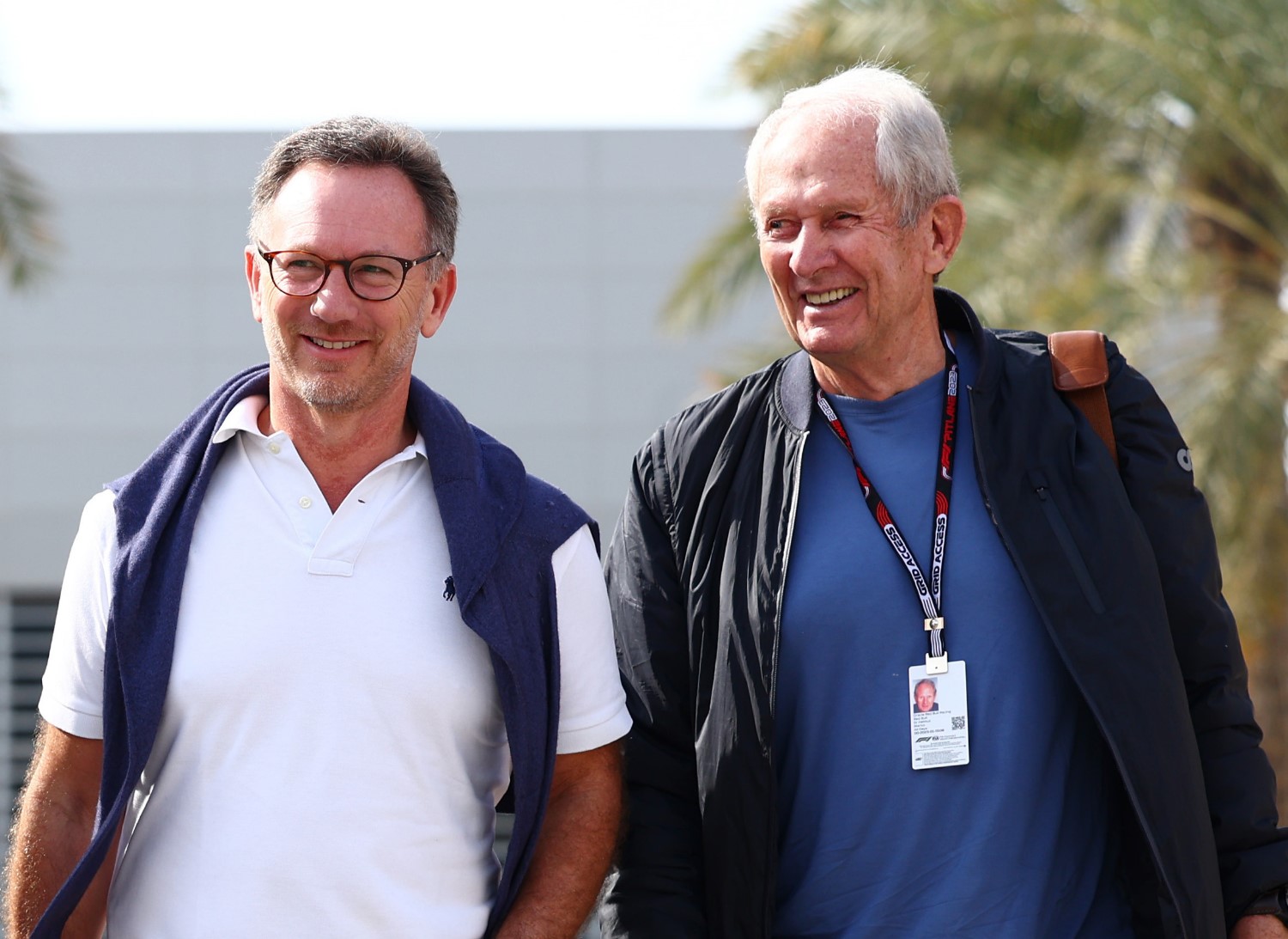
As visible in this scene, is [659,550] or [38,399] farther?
[38,399]

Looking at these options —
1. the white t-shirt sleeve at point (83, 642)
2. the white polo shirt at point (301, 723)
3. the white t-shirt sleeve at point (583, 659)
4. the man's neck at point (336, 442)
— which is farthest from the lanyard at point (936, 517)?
the white t-shirt sleeve at point (83, 642)

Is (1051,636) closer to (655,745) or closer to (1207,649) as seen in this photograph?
(1207,649)

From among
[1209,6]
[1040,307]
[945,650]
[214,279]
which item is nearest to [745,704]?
[945,650]

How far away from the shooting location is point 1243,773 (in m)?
3.04

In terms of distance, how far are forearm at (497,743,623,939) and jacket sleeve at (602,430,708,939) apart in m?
0.13

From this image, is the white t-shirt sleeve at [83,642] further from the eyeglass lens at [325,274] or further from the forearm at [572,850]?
the forearm at [572,850]

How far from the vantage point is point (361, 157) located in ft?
9.88

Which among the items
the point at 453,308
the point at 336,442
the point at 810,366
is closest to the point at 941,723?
the point at 810,366

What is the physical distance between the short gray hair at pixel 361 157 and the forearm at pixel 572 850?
39.4 inches

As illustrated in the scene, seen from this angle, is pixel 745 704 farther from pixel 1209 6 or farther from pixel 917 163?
pixel 1209 6

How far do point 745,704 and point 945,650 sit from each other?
1.26ft

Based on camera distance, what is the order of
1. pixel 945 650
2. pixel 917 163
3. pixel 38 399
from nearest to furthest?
pixel 945 650 < pixel 917 163 < pixel 38 399

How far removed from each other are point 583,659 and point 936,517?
2.38 ft

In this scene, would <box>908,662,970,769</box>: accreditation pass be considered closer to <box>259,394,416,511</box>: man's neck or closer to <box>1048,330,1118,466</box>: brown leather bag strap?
<box>1048,330,1118,466</box>: brown leather bag strap
